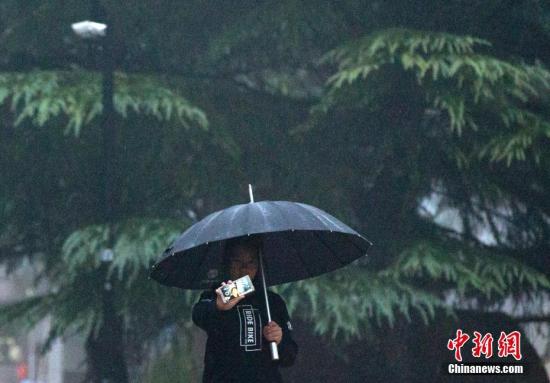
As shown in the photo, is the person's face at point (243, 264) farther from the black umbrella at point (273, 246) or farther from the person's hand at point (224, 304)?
the person's hand at point (224, 304)

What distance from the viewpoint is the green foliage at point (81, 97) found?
12.2 m

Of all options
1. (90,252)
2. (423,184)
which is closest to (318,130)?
(423,184)

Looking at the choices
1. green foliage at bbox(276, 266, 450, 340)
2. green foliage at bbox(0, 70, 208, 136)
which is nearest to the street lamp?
green foliage at bbox(0, 70, 208, 136)

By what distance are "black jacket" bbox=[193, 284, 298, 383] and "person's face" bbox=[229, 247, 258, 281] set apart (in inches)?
6.4

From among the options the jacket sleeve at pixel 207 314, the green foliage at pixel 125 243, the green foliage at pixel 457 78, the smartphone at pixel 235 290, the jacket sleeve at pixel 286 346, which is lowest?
the jacket sleeve at pixel 286 346

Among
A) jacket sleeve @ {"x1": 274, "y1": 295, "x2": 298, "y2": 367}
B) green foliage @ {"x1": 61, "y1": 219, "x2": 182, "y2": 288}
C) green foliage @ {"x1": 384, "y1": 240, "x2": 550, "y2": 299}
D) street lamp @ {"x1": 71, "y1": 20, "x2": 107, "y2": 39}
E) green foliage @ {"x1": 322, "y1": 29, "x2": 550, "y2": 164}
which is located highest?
street lamp @ {"x1": 71, "y1": 20, "x2": 107, "y2": 39}

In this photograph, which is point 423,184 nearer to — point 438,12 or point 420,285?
point 420,285

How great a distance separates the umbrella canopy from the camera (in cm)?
574

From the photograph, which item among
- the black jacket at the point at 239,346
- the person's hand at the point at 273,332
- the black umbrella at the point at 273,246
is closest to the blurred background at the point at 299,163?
the black umbrella at the point at 273,246

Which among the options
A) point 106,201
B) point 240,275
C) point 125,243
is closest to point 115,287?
point 125,243

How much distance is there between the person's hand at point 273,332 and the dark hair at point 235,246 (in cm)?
38

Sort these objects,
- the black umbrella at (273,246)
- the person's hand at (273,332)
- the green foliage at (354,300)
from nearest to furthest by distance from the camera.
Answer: the person's hand at (273,332)
the black umbrella at (273,246)
the green foliage at (354,300)

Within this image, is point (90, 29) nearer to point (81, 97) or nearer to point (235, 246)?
point (81, 97)

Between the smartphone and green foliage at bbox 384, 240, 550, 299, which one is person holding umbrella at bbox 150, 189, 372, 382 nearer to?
the smartphone
